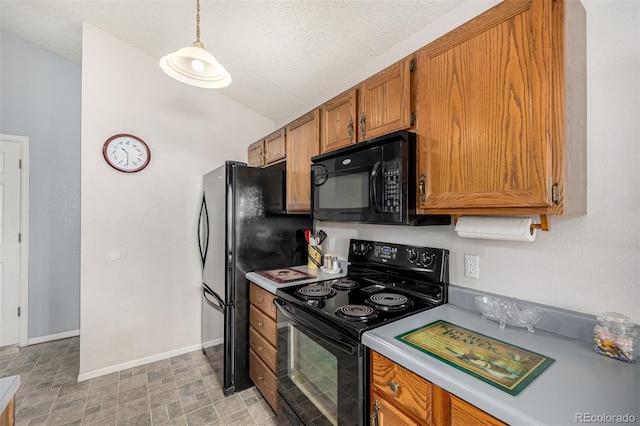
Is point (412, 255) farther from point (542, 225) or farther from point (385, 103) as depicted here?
point (385, 103)

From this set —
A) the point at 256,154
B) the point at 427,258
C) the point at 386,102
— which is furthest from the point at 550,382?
the point at 256,154

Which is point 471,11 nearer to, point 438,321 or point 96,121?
point 438,321

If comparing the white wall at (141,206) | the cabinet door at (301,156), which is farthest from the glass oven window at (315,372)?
the white wall at (141,206)

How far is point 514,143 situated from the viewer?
38.5 inches

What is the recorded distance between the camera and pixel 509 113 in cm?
99

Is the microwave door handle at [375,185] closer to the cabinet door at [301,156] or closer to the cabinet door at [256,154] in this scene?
the cabinet door at [301,156]

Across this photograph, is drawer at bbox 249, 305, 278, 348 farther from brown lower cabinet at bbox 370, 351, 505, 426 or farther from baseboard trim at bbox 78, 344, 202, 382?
baseboard trim at bbox 78, 344, 202, 382

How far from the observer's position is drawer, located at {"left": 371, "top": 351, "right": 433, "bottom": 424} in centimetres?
90

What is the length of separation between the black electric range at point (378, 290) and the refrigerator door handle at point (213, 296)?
792mm

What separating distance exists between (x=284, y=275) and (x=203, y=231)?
3.49 ft

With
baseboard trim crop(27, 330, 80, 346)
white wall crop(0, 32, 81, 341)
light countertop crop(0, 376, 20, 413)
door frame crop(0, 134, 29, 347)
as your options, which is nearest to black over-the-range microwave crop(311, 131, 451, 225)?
light countertop crop(0, 376, 20, 413)

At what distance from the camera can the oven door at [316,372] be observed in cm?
113

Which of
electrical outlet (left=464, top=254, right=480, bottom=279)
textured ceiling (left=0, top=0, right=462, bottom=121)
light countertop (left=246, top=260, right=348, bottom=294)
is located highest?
textured ceiling (left=0, top=0, right=462, bottom=121)

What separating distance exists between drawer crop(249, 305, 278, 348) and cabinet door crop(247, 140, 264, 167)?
139 centimetres
